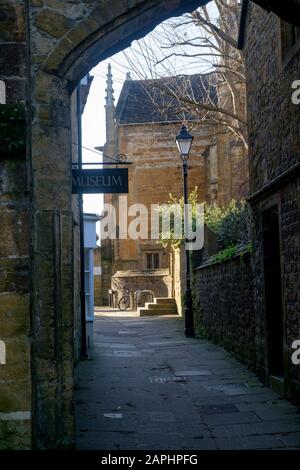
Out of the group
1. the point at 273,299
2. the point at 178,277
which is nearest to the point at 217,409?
the point at 273,299

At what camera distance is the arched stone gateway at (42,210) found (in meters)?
5.17

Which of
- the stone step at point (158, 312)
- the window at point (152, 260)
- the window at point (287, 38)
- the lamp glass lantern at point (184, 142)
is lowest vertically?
the stone step at point (158, 312)

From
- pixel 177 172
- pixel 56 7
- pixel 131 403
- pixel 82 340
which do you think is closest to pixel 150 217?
pixel 177 172

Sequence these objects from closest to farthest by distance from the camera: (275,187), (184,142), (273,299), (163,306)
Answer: (275,187), (273,299), (184,142), (163,306)

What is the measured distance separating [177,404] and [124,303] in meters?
22.5

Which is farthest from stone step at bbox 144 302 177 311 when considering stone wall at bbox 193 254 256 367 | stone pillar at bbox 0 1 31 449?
stone pillar at bbox 0 1 31 449

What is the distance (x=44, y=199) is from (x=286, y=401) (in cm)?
434

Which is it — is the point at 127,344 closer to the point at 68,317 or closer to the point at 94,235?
the point at 94,235

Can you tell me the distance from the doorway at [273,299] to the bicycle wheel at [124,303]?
2111 centimetres

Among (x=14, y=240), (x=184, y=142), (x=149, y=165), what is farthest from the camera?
(x=149, y=165)

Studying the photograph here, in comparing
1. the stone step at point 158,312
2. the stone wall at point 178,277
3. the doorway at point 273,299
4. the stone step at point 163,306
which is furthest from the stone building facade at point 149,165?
the doorway at point 273,299

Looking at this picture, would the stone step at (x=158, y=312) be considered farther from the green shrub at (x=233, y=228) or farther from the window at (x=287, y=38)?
the window at (x=287, y=38)

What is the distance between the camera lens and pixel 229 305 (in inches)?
492

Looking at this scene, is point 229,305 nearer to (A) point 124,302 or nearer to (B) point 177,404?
(B) point 177,404
